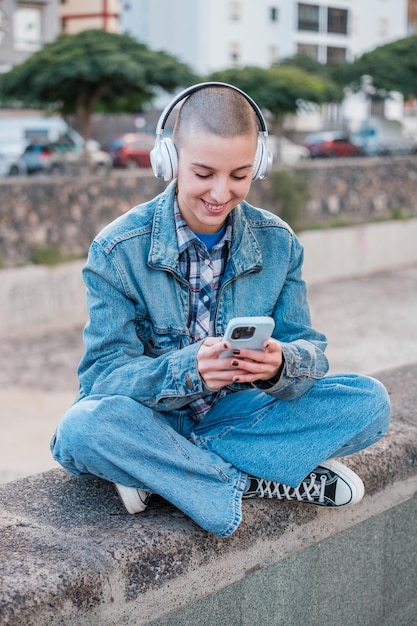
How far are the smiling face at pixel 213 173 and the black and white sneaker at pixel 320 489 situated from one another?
572 millimetres

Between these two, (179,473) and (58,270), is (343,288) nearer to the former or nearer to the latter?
(58,270)

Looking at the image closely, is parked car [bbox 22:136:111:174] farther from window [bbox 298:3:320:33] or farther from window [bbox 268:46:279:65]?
window [bbox 298:3:320:33]

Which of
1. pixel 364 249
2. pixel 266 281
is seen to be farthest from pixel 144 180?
pixel 266 281

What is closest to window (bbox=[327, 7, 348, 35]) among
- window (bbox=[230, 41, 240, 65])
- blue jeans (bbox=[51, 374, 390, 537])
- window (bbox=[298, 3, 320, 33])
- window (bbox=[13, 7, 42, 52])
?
window (bbox=[298, 3, 320, 33])

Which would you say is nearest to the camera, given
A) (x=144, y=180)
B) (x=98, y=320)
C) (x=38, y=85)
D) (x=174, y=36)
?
(x=98, y=320)

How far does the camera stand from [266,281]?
2.13m

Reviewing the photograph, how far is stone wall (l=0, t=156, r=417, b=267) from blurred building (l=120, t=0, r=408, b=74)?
1876 cm

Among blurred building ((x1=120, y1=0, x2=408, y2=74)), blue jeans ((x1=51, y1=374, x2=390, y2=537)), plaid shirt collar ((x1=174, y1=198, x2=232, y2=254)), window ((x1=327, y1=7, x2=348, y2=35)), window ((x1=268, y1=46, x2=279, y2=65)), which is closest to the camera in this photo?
blue jeans ((x1=51, y1=374, x2=390, y2=537))

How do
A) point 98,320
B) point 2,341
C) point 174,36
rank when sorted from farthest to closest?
point 174,36 → point 2,341 → point 98,320

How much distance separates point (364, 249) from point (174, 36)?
23569 mm

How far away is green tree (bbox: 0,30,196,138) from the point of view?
582 inches

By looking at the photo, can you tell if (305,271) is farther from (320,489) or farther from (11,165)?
(320,489)

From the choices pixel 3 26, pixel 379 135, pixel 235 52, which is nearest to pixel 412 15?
pixel 379 135

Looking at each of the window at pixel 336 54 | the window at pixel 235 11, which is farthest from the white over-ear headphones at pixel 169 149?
the window at pixel 336 54
